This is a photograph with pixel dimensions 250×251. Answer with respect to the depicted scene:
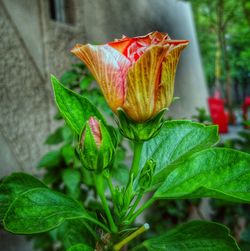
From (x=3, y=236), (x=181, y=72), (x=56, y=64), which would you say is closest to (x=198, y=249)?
(x=3, y=236)

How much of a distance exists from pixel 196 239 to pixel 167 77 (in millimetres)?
226

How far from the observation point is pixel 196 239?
1.72 feet

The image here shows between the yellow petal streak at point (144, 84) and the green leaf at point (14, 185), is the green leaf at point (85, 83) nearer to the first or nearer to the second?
the green leaf at point (14, 185)

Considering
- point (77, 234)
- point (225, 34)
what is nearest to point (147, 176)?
point (77, 234)

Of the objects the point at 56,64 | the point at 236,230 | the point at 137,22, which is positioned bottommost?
the point at 236,230

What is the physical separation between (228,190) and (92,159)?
0.17 m

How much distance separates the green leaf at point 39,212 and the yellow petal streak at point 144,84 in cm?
15

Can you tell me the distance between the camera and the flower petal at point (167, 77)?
45 cm

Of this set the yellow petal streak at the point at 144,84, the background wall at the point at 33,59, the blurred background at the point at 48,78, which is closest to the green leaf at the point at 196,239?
the yellow petal streak at the point at 144,84

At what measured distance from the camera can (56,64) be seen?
1.92m

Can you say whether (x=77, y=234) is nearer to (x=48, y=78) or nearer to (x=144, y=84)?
(x=144, y=84)

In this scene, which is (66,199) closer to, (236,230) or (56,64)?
(56,64)

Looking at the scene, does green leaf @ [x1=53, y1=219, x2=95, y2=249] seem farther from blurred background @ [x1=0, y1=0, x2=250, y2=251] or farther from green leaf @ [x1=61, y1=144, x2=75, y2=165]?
green leaf @ [x1=61, y1=144, x2=75, y2=165]

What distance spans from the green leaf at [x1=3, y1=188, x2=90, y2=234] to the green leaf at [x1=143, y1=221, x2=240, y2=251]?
114mm
